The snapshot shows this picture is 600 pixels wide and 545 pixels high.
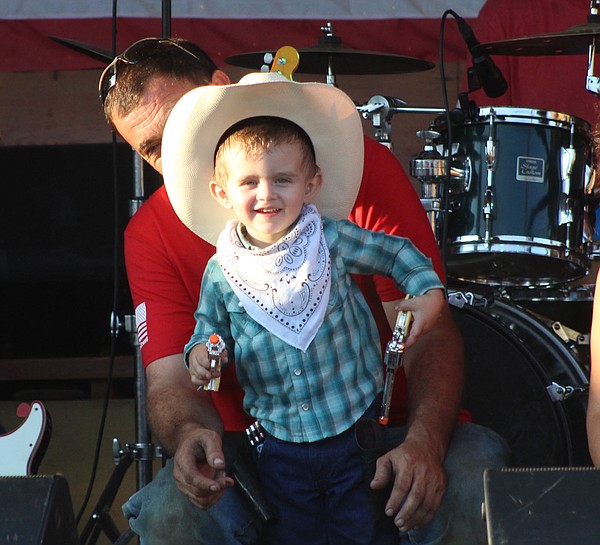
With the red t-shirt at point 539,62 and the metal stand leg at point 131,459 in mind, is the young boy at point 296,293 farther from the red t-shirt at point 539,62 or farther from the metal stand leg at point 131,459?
the red t-shirt at point 539,62

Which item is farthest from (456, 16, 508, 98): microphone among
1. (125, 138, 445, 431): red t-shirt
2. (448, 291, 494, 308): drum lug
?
(125, 138, 445, 431): red t-shirt

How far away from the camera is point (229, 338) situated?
208 cm

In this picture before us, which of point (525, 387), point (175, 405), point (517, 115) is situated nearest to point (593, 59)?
point (517, 115)

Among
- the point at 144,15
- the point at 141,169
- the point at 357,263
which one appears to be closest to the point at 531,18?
the point at 144,15

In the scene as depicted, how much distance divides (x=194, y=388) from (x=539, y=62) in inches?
116

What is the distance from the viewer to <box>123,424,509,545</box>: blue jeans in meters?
1.99

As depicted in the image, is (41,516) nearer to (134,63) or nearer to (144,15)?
(134,63)

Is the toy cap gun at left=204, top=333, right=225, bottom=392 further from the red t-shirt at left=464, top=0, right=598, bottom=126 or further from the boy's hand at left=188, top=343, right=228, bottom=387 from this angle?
the red t-shirt at left=464, top=0, right=598, bottom=126

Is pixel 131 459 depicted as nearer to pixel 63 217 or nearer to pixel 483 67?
pixel 483 67

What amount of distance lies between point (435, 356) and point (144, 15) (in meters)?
2.67

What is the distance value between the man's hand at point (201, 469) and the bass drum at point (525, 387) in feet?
4.39

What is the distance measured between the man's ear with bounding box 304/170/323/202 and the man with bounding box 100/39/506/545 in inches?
11.2

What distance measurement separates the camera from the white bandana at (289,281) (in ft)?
6.57

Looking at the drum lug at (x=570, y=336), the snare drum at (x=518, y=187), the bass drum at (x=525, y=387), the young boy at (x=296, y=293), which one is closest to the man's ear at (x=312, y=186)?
the young boy at (x=296, y=293)
